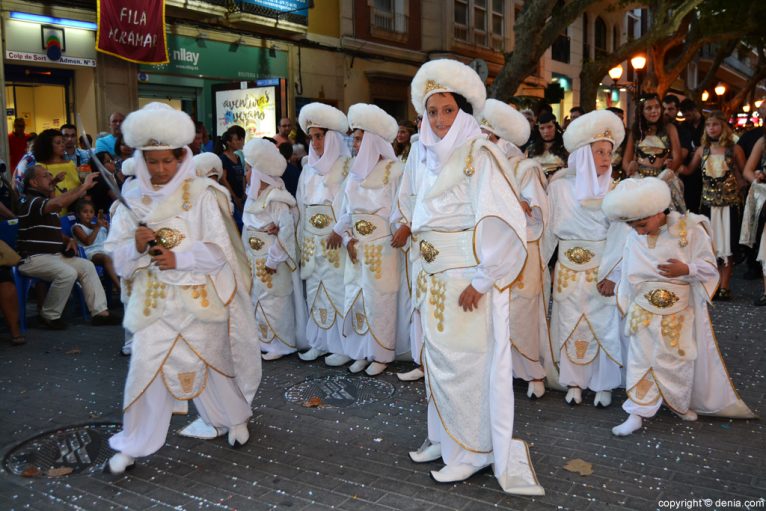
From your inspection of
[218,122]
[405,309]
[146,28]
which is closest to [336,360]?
[405,309]

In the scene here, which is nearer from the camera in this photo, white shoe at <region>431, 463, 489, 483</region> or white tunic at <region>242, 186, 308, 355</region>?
white shoe at <region>431, 463, 489, 483</region>

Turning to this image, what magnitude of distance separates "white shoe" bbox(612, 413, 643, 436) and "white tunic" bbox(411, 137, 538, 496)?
97 cm

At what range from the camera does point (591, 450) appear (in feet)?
14.7

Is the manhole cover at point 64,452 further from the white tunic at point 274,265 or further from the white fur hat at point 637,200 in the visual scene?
the white fur hat at point 637,200

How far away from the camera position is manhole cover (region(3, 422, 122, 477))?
170 inches

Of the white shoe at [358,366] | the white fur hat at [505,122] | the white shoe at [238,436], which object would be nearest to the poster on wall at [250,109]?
the white shoe at [358,366]

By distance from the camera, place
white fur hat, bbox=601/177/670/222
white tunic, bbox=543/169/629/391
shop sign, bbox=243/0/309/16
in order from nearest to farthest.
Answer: white fur hat, bbox=601/177/670/222 → white tunic, bbox=543/169/629/391 → shop sign, bbox=243/0/309/16

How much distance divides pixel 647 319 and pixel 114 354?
4.69 m

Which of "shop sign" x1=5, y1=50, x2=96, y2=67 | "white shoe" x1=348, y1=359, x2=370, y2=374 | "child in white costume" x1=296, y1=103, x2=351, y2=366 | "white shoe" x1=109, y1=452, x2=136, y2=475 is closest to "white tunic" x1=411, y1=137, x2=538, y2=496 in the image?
"white shoe" x1=109, y1=452, x2=136, y2=475

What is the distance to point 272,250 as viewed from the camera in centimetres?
658

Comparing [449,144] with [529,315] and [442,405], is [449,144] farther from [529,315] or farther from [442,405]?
[529,315]

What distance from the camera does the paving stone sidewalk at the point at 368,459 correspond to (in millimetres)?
3867

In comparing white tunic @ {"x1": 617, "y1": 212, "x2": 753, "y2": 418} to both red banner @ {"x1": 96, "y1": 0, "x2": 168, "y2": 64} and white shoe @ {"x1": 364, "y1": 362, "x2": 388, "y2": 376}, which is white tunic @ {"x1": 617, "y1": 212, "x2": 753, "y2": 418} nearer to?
white shoe @ {"x1": 364, "y1": 362, "x2": 388, "y2": 376}

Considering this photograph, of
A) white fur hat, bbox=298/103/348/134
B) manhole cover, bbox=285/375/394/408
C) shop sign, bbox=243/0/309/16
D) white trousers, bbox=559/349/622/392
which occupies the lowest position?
manhole cover, bbox=285/375/394/408
